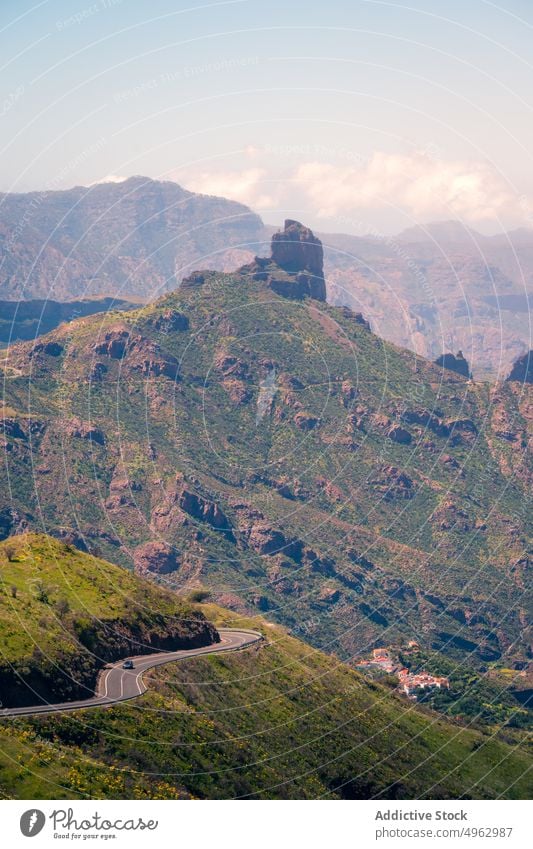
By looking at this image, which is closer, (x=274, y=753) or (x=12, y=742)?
(x=12, y=742)

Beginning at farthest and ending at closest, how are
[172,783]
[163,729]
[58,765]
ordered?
[163,729], [172,783], [58,765]

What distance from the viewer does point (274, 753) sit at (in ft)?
631

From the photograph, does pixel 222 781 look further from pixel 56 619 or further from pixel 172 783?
pixel 56 619

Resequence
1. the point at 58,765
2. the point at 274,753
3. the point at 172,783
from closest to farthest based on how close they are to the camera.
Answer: the point at 58,765 → the point at 172,783 → the point at 274,753

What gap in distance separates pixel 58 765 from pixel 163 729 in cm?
2636

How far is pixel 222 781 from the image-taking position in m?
175

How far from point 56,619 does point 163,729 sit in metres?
26.4

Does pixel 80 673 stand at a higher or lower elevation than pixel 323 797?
higher
